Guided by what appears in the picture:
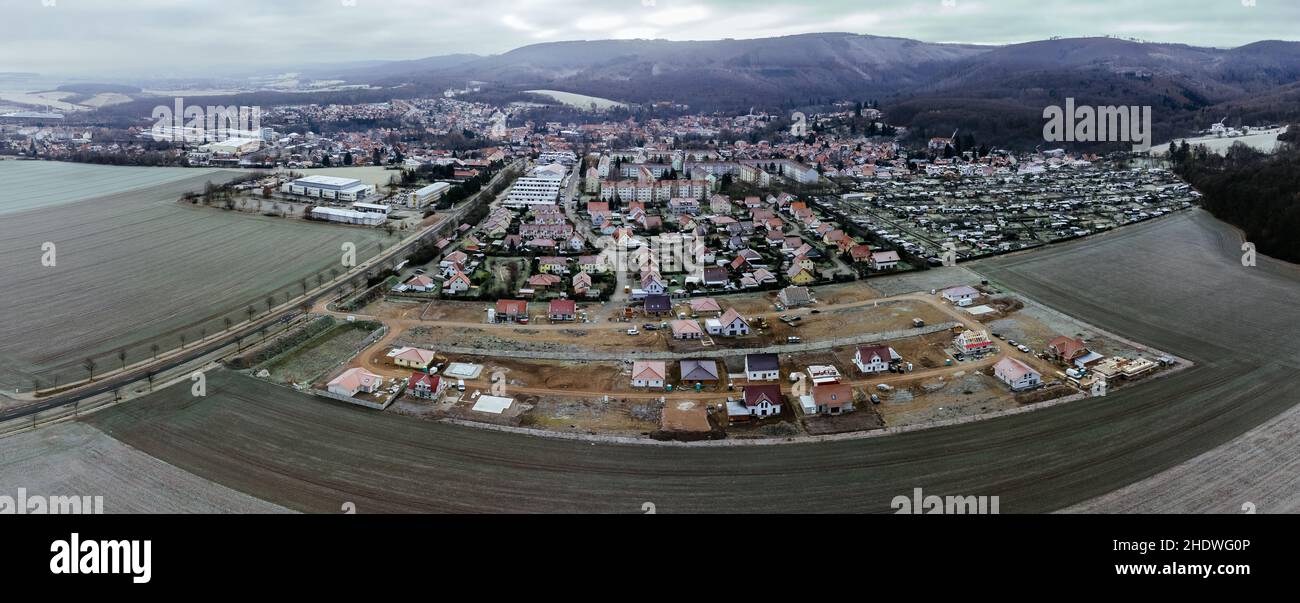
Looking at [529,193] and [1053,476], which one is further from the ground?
[529,193]

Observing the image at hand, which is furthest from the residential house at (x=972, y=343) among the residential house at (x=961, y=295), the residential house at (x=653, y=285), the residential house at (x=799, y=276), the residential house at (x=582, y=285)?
the residential house at (x=582, y=285)

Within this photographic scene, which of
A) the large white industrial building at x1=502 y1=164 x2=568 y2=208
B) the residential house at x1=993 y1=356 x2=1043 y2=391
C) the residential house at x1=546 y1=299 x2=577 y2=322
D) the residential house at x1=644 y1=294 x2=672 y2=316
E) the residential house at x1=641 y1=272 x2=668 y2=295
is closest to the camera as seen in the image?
the residential house at x1=993 y1=356 x2=1043 y2=391

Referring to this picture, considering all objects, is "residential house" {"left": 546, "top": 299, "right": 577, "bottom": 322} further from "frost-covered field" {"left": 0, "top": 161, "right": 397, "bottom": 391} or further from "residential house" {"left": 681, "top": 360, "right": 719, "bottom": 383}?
"frost-covered field" {"left": 0, "top": 161, "right": 397, "bottom": 391}

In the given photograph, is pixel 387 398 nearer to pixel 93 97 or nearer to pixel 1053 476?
pixel 1053 476

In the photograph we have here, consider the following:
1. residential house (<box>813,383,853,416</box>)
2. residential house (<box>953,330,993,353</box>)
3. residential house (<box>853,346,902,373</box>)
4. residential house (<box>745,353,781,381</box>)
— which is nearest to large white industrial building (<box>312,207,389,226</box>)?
residential house (<box>745,353,781,381</box>)

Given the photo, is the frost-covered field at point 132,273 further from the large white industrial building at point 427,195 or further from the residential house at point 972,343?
the residential house at point 972,343

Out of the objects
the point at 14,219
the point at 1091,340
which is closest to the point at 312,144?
the point at 14,219
